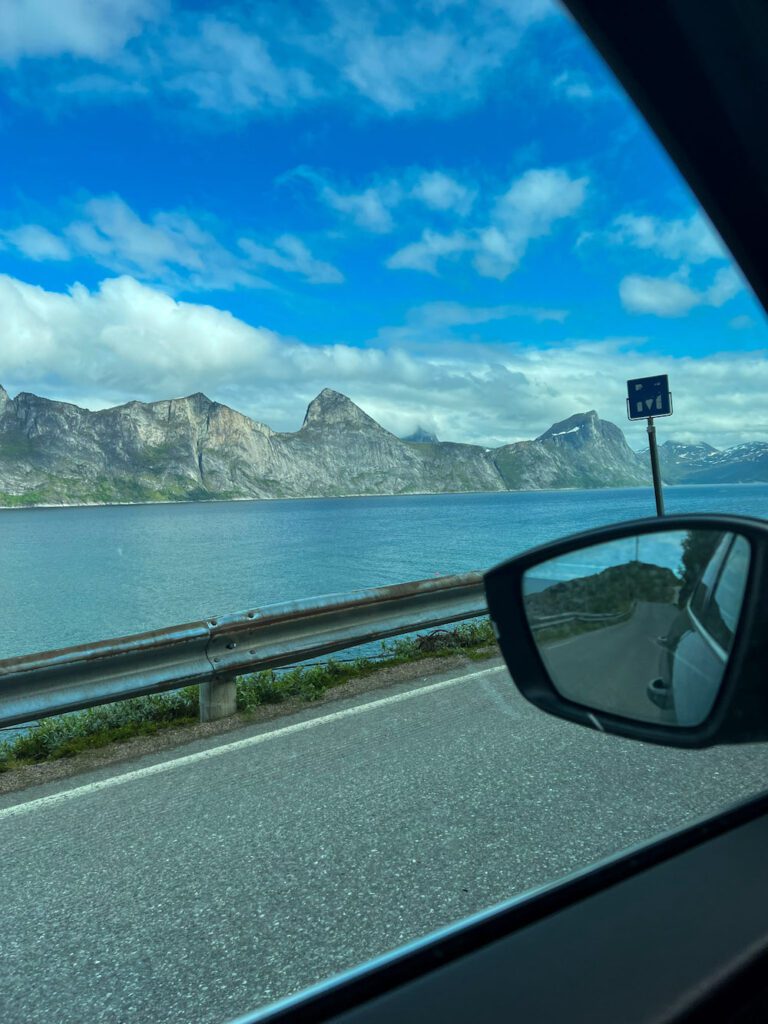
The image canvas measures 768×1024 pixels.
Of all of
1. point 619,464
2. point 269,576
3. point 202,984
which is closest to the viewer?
point 202,984

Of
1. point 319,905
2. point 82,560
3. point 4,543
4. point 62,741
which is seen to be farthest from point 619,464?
point 4,543

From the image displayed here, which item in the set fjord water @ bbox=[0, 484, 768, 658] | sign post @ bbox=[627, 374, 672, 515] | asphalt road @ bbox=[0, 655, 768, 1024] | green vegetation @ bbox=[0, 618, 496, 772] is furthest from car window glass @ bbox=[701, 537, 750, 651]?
fjord water @ bbox=[0, 484, 768, 658]

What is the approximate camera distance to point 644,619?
4.81 feet

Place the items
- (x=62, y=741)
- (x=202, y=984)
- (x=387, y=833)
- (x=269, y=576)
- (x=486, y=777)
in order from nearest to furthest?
1. (x=202, y=984)
2. (x=387, y=833)
3. (x=486, y=777)
4. (x=62, y=741)
5. (x=269, y=576)

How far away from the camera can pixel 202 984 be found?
221 centimetres

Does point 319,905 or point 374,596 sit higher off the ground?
point 374,596

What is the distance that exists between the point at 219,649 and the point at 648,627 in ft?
16.0

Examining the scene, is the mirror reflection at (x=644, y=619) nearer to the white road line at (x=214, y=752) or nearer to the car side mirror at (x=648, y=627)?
the car side mirror at (x=648, y=627)

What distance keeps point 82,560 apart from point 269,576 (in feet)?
75.4

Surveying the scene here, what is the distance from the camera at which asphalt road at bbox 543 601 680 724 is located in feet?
4.70

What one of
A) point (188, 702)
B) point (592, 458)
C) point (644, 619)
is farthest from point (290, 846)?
point (592, 458)

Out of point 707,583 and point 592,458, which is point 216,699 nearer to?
point 707,583

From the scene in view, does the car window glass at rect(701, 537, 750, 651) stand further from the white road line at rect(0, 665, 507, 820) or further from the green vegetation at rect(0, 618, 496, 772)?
the green vegetation at rect(0, 618, 496, 772)

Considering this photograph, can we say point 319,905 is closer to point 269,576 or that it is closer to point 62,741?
point 62,741
